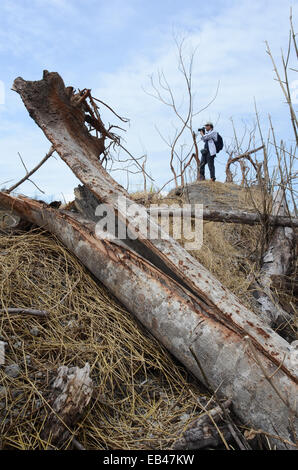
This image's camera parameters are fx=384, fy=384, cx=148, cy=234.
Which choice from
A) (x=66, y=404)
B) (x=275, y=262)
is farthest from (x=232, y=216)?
(x=66, y=404)

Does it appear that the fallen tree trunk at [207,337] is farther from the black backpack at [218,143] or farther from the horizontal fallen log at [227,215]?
the black backpack at [218,143]

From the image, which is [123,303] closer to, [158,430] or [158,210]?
[158,430]

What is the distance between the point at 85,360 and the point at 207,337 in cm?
75

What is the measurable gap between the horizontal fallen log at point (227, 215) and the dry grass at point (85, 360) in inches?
60.2

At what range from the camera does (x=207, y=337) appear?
2.20 meters

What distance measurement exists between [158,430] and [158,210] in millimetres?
2654

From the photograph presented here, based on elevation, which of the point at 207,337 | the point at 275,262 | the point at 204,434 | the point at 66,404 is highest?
the point at 275,262

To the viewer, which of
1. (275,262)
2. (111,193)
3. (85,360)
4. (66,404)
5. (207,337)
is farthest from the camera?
(275,262)

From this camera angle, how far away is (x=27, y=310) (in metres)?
2.54

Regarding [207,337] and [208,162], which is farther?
[208,162]

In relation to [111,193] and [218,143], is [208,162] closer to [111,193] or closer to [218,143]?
[218,143]

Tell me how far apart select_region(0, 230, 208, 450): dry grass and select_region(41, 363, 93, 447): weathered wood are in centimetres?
5
